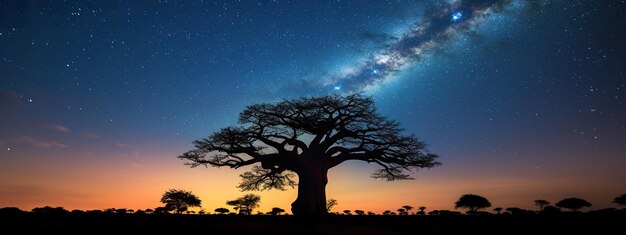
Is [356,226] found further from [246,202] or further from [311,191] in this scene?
[246,202]

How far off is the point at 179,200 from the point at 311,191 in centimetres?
3083

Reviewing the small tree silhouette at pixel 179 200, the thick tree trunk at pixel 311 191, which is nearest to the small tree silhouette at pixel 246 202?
the small tree silhouette at pixel 179 200

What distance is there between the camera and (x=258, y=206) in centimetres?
5991

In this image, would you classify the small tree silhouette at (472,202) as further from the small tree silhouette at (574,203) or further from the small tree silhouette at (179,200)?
the small tree silhouette at (179,200)

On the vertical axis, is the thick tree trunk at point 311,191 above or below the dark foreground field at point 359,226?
above

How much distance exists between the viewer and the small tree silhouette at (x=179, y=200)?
44031 millimetres

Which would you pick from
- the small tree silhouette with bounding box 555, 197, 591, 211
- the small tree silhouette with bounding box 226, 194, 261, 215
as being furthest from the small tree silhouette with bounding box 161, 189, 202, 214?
the small tree silhouette with bounding box 555, 197, 591, 211

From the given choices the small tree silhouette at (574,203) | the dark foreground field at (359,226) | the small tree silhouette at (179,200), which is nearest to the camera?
the dark foreground field at (359,226)

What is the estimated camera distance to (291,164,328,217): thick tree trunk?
18.7 metres

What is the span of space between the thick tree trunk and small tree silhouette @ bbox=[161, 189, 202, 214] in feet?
97.1

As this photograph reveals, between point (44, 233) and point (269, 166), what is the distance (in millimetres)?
12427

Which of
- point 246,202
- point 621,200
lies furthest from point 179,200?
point 621,200

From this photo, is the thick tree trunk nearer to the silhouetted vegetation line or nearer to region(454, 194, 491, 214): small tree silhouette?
the silhouetted vegetation line

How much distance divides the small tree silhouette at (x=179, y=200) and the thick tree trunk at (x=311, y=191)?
29.6 meters
